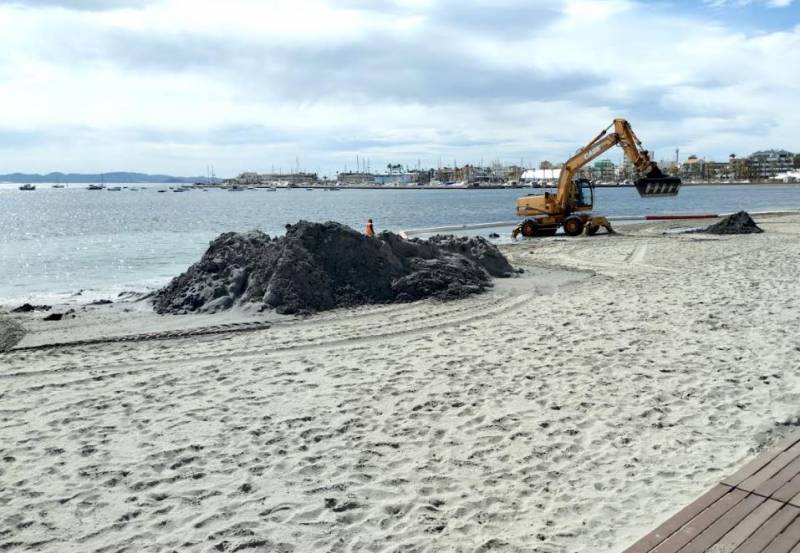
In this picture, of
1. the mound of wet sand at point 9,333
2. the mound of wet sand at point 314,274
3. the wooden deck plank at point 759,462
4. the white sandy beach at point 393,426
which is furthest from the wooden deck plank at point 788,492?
the mound of wet sand at point 9,333

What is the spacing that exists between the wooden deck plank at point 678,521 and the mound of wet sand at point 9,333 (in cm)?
895

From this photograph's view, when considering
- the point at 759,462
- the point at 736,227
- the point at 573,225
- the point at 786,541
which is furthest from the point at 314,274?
the point at 736,227

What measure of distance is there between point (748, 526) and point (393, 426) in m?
2.91

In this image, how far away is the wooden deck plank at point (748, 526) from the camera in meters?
3.44

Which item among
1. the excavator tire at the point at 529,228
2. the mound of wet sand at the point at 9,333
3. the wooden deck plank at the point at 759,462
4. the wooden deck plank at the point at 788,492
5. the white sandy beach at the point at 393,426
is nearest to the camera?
the wooden deck plank at the point at 788,492

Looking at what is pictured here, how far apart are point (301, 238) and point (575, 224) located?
52.8 ft

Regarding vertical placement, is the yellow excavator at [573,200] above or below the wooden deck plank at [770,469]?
above

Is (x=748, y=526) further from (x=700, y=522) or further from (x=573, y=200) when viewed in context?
(x=573, y=200)

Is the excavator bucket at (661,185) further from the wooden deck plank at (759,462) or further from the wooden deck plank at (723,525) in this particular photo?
the wooden deck plank at (723,525)

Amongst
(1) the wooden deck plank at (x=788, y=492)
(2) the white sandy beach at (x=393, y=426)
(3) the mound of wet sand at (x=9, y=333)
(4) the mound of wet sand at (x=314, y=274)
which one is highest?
(4) the mound of wet sand at (x=314, y=274)

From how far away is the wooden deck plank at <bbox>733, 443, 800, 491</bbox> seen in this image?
162 inches

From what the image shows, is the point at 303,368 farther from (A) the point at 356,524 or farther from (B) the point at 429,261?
(B) the point at 429,261

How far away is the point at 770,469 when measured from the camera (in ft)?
14.2

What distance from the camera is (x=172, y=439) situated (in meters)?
5.53
